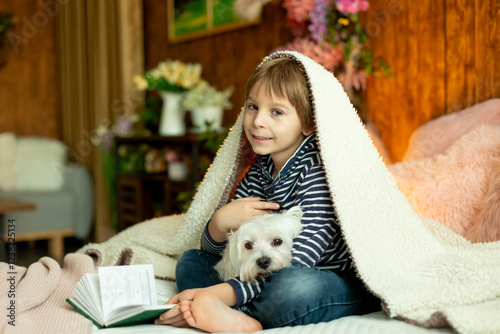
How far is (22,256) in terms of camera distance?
3721 millimetres

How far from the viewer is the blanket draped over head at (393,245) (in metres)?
1.05

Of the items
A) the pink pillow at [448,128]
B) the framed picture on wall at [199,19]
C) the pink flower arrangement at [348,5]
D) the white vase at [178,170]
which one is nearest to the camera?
the pink pillow at [448,128]

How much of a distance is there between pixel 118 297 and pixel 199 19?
2.68 metres

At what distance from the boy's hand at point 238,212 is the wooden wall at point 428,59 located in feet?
3.62

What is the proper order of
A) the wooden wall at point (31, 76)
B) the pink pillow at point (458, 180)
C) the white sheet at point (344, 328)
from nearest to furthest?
1. the white sheet at point (344, 328)
2. the pink pillow at point (458, 180)
3. the wooden wall at point (31, 76)

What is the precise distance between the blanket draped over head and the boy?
0.05 meters

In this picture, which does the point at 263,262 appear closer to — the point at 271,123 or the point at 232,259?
the point at 232,259

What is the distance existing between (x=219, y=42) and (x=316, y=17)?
127 cm

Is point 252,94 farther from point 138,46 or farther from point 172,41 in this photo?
point 138,46

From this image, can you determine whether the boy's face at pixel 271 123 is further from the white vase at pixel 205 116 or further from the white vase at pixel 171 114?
the white vase at pixel 171 114

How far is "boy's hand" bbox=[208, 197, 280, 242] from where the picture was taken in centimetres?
128

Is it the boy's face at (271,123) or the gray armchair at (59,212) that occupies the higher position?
the boy's face at (271,123)

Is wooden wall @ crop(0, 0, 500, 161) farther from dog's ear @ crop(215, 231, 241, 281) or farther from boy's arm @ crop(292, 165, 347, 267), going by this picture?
dog's ear @ crop(215, 231, 241, 281)

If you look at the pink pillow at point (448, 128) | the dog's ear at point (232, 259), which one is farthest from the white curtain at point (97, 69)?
the dog's ear at point (232, 259)
